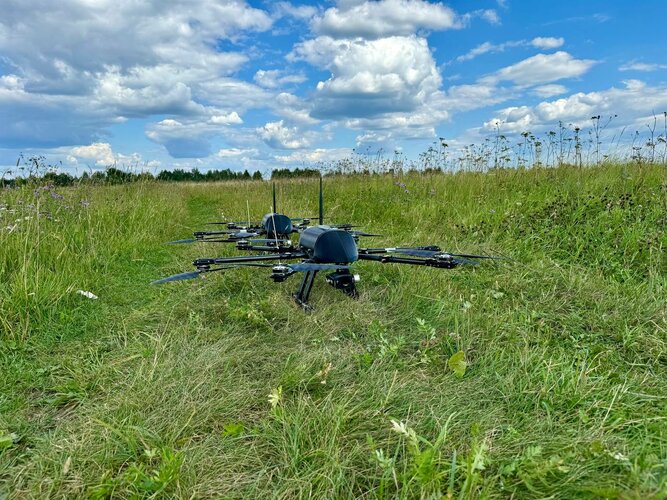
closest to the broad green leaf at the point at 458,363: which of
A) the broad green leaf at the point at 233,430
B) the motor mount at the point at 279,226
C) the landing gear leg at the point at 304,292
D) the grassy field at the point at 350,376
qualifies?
the grassy field at the point at 350,376

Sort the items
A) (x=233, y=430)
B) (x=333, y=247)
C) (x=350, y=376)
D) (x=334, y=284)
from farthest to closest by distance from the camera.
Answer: (x=334, y=284)
(x=333, y=247)
(x=350, y=376)
(x=233, y=430)

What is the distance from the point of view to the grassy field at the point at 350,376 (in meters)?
1.59

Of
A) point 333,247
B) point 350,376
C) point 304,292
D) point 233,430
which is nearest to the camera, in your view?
point 233,430

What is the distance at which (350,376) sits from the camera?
2344mm

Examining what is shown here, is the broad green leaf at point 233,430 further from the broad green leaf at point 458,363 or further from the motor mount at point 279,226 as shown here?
the motor mount at point 279,226

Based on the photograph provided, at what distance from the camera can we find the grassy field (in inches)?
62.5

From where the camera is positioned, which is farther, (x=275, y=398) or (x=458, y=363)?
(x=458, y=363)

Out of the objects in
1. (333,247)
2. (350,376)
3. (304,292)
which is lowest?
(350,376)

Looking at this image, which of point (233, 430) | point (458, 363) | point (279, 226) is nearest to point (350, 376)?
point (458, 363)

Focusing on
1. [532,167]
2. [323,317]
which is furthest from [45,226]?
[532,167]

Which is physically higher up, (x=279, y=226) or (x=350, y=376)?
(x=279, y=226)

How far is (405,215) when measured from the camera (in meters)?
7.42

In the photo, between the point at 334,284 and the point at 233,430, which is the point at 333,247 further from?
the point at 233,430

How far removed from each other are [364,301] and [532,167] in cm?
682
